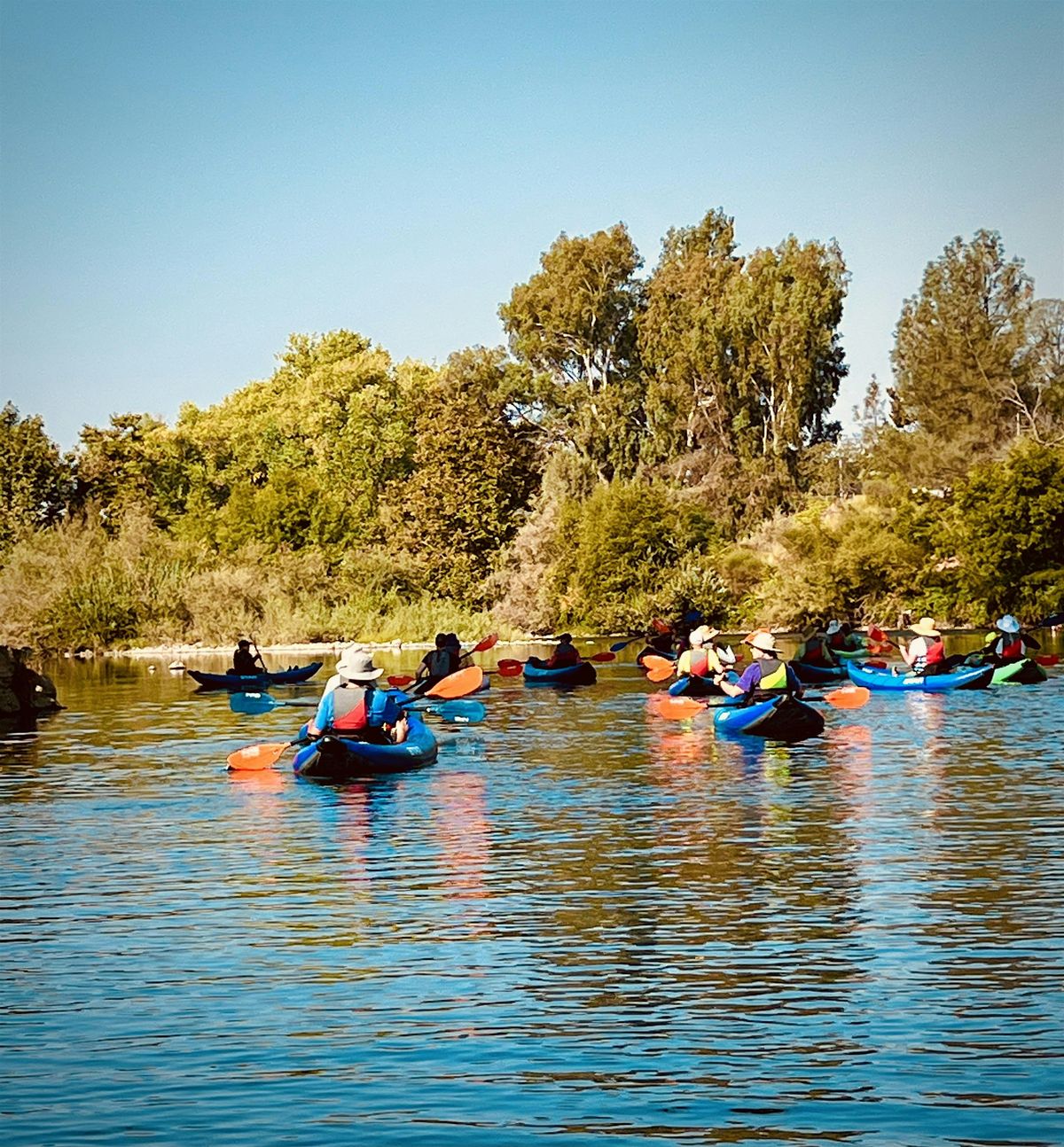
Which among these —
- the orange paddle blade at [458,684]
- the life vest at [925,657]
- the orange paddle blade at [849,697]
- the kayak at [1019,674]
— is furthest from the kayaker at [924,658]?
the orange paddle blade at [458,684]

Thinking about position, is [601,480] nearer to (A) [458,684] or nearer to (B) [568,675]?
(B) [568,675]

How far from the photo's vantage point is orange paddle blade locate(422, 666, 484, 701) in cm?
2494

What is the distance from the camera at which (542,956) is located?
1004cm

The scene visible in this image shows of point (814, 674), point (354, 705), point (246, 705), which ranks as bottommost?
point (814, 674)

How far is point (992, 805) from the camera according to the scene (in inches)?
617

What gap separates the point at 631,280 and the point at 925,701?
40151 millimetres

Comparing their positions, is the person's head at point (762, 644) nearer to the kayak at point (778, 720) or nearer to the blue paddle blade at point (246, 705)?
the kayak at point (778, 720)

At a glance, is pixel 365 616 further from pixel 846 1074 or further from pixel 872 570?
pixel 846 1074

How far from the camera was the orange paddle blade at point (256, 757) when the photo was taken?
757 inches

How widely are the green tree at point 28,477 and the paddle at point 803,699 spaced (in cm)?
3836

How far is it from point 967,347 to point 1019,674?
113 ft

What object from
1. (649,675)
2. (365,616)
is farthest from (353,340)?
(649,675)

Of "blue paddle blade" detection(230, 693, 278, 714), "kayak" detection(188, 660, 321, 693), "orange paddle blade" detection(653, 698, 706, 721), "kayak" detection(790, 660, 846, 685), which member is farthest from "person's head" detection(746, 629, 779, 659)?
"kayak" detection(188, 660, 321, 693)

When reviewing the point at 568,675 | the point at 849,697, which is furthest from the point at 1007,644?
the point at 568,675
